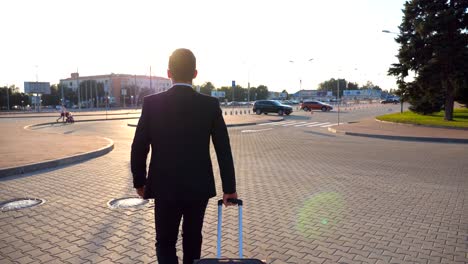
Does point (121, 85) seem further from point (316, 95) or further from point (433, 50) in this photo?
point (433, 50)

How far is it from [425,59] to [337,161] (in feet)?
64.7

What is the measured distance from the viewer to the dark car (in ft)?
131

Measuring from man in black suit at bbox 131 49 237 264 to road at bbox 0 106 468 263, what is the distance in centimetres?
145

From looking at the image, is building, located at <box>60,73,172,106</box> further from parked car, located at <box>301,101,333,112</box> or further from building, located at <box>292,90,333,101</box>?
parked car, located at <box>301,101,333,112</box>

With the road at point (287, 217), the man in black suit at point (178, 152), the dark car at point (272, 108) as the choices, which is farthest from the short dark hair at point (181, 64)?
A: the dark car at point (272, 108)

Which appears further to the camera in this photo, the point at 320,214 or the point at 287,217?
the point at 320,214

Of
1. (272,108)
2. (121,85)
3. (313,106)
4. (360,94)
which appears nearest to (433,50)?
(272,108)

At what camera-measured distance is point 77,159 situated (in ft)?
34.2

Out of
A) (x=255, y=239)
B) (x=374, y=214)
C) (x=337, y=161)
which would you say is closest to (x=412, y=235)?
(x=374, y=214)

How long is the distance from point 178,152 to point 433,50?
90.2 ft

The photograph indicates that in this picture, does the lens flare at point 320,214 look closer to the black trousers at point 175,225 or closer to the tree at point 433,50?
the black trousers at point 175,225

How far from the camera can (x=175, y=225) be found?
2.71m

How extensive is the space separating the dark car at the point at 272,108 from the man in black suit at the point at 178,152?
3764cm

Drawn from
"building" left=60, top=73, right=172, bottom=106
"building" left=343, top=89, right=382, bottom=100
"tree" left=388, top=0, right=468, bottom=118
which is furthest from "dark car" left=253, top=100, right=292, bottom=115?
"building" left=60, top=73, right=172, bottom=106
